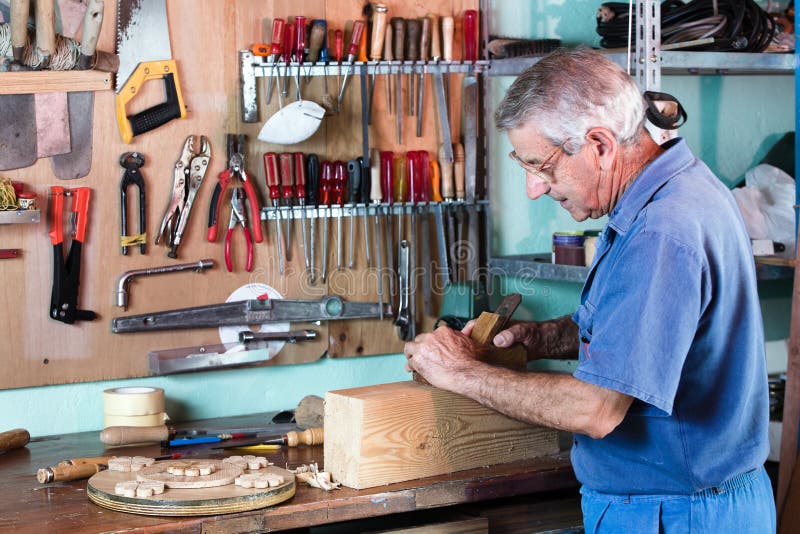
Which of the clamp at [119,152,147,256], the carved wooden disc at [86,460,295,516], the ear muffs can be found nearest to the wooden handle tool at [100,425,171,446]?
the carved wooden disc at [86,460,295,516]

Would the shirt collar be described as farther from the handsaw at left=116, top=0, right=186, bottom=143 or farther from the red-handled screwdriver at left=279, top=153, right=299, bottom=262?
the handsaw at left=116, top=0, right=186, bottom=143

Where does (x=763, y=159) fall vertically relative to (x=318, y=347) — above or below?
above

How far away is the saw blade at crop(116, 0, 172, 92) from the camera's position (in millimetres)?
2773

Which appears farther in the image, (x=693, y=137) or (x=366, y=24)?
(x=693, y=137)

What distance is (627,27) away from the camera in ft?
9.32

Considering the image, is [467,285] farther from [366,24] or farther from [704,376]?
[704,376]

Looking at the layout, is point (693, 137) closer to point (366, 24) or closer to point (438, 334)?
point (366, 24)

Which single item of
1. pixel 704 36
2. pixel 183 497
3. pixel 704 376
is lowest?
pixel 183 497

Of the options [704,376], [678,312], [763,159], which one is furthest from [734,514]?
[763,159]

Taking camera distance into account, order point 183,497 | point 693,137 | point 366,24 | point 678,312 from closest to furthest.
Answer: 1. point 678,312
2. point 183,497
3. point 366,24
4. point 693,137

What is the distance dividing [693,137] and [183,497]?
2.36 meters

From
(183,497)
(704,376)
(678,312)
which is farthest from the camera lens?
(183,497)

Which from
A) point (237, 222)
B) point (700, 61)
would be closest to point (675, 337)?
point (700, 61)

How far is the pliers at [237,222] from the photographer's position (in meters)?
2.91
